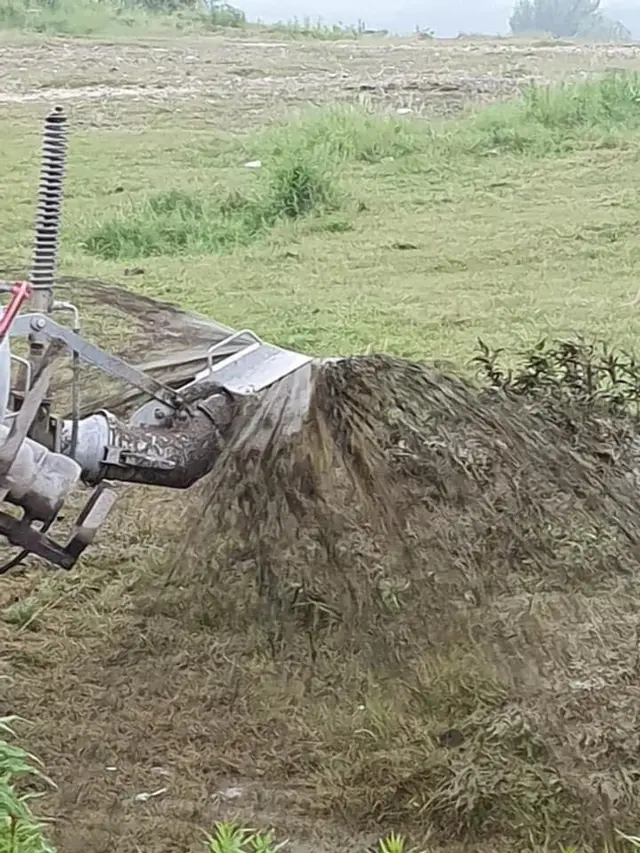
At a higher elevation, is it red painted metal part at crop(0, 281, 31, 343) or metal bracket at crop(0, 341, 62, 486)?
red painted metal part at crop(0, 281, 31, 343)

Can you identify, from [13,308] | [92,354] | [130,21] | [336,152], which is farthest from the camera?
[130,21]

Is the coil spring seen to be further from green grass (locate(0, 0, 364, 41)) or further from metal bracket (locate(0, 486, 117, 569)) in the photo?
green grass (locate(0, 0, 364, 41))

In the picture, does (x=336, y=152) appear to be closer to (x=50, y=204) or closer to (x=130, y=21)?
(x=50, y=204)

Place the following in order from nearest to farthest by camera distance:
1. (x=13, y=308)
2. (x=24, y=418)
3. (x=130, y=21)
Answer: (x=13, y=308) < (x=24, y=418) < (x=130, y=21)

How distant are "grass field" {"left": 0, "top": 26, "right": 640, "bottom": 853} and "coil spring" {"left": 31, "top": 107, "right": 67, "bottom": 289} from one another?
949 mm

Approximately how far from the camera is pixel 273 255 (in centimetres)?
727

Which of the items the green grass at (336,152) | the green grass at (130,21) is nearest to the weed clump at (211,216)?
the green grass at (336,152)

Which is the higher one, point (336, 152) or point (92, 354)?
point (92, 354)

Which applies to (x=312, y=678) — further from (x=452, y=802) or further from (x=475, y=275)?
(x=475, y=275)

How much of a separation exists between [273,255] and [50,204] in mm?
4301

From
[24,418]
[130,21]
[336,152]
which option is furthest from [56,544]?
[130,21]

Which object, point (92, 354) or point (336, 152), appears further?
point (336, 152)

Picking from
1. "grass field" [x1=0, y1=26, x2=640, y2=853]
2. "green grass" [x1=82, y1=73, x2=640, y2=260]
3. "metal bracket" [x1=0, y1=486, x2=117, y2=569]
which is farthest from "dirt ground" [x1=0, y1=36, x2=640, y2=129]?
"metal bracket" [x1=0, y1=486, x2=117, y2=569]

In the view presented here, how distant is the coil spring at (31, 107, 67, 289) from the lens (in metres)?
2.96
